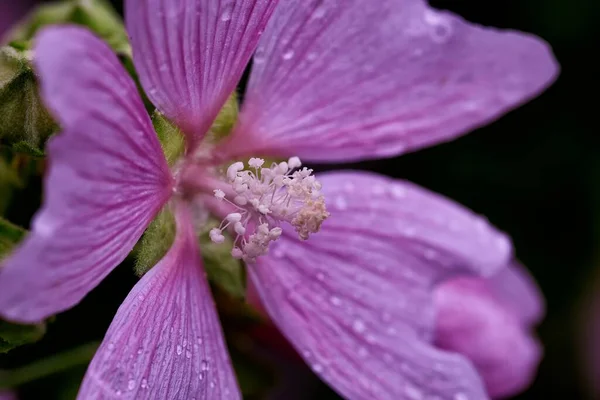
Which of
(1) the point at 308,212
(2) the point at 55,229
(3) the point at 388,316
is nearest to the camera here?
(2) the point at 55,229

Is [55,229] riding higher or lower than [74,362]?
higher

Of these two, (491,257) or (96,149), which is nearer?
(96,149)

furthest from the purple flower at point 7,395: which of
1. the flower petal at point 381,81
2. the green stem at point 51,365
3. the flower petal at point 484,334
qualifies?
the flower petal at point 484,334

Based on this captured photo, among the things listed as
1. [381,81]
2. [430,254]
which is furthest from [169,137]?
[430,254]

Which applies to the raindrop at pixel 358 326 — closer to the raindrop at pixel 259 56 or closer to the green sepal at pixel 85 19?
the raindrop at pixel 259 56

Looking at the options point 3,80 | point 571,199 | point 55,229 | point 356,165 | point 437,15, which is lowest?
point 571,199

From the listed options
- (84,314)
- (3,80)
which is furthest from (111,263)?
(84,314)

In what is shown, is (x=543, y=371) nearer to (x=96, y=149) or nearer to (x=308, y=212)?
(x=308, y=212)
